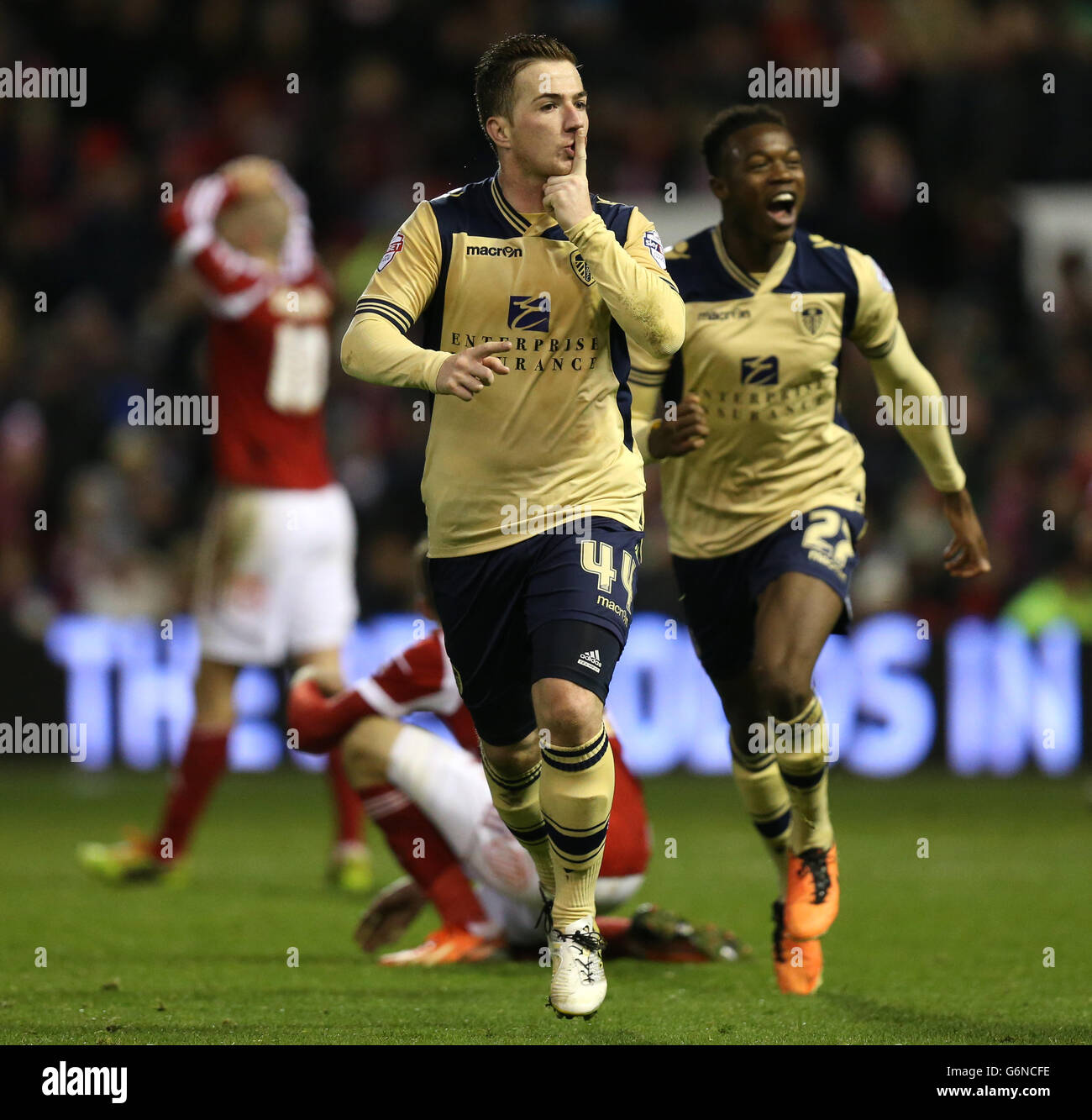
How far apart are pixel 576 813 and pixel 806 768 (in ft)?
3.89

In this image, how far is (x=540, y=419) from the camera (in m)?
5.03

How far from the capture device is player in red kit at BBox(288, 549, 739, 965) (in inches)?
242

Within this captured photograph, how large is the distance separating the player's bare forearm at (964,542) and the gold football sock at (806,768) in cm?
81

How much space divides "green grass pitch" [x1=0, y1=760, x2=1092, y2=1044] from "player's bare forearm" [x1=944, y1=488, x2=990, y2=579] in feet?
4.09

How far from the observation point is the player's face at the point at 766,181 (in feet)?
19.8

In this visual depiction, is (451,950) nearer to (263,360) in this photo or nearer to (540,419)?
(540,419)

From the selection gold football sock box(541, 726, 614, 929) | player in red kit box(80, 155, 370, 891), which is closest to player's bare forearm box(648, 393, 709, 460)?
gold football sock box(541, 726, 614, 929)

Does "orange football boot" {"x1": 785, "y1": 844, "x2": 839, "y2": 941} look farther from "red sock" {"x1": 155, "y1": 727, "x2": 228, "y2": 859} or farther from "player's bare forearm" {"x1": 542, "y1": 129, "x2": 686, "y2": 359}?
"red sock" {"x1": 155, "y1": 727, "x2": 228, "y2": 859}

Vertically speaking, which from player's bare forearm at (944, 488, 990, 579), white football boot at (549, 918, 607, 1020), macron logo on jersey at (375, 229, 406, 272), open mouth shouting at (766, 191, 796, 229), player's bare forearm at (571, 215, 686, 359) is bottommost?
white football boot at (549, 918, 607, 1020)

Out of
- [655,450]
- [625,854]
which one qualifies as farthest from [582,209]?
Result: [625,854]

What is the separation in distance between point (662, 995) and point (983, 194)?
10.2 metres

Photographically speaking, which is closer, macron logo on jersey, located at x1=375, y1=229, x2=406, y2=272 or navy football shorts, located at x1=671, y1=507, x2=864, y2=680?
macron logo on jersey, located at x1=375, y1=229, x2=406, y2=272

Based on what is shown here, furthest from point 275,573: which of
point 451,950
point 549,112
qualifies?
point 549,112

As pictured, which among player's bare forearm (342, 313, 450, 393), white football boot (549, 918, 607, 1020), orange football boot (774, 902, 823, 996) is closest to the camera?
white football boot (549, 918, 607, 1020)
